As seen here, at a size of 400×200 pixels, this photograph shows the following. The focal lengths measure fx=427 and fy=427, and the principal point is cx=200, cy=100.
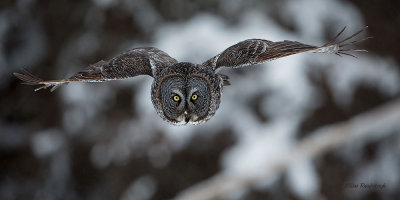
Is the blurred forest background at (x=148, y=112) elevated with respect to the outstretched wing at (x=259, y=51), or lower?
elevated

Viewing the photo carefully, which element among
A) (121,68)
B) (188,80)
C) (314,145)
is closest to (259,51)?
(188,80)

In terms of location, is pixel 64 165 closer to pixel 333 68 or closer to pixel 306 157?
pixel 306 157

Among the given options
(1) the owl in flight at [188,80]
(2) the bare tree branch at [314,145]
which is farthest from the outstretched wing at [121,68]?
(2) the bare tree branch at [314,145]

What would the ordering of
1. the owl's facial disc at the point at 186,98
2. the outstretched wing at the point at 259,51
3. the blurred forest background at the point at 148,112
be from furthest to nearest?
the blurred forest background at the point at 148,112
the owl's facial disc at the point at 186,98
the outstretched wing at the point at 259,51

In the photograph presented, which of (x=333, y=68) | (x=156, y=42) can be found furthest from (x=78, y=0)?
(x=333, y=68)

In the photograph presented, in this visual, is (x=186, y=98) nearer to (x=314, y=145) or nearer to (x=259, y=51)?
(x=259, y=51)

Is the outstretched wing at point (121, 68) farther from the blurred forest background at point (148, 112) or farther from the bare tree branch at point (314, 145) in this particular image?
the bare tree branch at point (314, 145)

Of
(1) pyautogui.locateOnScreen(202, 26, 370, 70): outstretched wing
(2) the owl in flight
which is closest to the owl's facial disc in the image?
(2) the owl in flight
